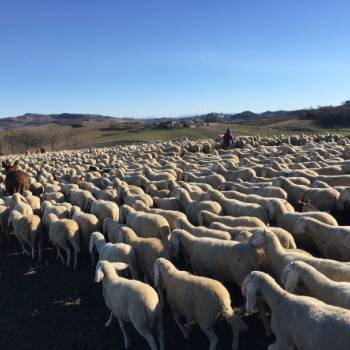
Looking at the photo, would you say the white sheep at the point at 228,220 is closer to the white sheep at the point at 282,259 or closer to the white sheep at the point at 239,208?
the white sheep at the point at 239,208

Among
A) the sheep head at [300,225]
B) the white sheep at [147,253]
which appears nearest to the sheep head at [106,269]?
the white sheep at [147,253]

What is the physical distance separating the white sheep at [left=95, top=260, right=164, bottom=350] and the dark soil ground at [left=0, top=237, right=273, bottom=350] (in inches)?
22.1

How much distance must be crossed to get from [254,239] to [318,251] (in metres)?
2.07

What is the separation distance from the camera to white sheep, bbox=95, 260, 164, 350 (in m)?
6.59

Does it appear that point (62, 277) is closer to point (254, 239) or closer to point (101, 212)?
point (101, 212)

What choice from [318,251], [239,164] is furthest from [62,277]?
[239,164]

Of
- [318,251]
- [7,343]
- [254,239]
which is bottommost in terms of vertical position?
[7,343]

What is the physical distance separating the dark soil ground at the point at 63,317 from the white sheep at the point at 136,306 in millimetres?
561

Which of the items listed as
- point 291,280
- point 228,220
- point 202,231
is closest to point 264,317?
point 291,280

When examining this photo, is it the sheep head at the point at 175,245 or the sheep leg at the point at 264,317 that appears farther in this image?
the sheep head at the point at 175,245

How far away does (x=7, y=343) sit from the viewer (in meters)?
7.81

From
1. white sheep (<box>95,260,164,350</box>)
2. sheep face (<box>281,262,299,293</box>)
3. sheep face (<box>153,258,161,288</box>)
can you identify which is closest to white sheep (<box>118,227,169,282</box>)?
sheep face (<box>153,258,161,288</box>)

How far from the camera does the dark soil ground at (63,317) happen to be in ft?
23.6

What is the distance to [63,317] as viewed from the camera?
8.44m
